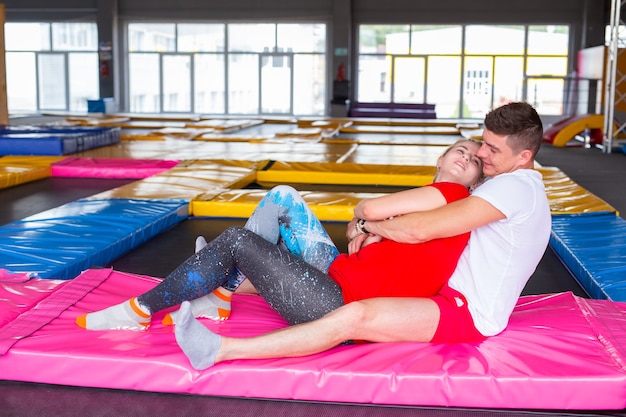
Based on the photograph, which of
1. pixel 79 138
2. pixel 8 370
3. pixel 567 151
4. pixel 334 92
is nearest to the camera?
pixel 8 370

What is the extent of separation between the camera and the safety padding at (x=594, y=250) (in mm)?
3430

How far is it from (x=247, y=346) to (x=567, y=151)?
10.8 meters

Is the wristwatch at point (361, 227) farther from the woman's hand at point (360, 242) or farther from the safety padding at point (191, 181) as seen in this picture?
the safety padding at point (191, 181)

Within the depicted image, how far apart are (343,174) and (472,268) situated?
4.94 m

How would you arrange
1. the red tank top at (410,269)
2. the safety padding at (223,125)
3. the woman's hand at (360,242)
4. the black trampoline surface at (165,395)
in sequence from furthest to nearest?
the safety padding at (223,125)
the woman's hand at (360,242)
the red tank top at (410,269)
the black trampoline surface at (165,395)

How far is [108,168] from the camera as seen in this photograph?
24.2 ft

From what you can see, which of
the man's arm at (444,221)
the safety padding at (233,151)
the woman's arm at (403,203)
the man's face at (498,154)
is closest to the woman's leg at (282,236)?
the woman's arm at (403,203)

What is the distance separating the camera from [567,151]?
11977mm

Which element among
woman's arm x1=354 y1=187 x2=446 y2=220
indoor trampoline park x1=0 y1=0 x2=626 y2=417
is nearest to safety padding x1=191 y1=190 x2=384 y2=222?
indoor trampoline park x1=0 y1=0 x2=626 y2=417

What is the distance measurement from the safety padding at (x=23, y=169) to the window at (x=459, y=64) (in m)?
14.1

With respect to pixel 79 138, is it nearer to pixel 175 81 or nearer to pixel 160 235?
pixel 160 235

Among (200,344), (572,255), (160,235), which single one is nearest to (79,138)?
(160,235)

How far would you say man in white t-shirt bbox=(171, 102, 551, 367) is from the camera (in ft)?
7.23

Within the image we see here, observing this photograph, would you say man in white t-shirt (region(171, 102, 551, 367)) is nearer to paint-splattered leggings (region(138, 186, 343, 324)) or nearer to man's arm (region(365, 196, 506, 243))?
man's arm (region(365, 196, 506, 243))
